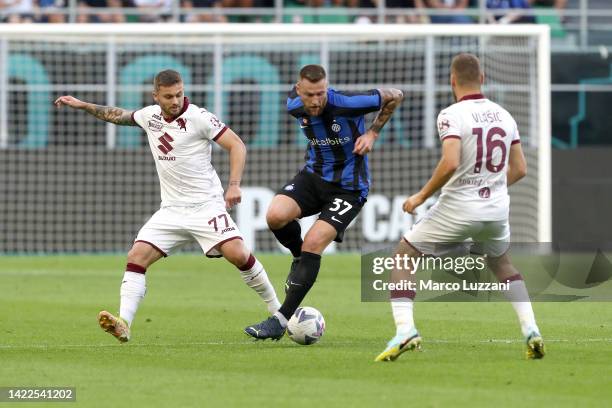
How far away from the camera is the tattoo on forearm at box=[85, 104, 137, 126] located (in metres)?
10.4

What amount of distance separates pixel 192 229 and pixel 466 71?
8.63ft

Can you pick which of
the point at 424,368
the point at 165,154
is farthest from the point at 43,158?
the point at 424,368

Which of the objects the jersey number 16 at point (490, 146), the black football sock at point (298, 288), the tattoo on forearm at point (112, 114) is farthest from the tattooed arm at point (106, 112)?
the jersey number 16 at point (490, 146)

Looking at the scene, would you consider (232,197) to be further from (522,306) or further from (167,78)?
(522,306)

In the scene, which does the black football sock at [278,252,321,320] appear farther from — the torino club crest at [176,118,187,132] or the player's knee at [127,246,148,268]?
the torino club crest at [176,118,187,132]

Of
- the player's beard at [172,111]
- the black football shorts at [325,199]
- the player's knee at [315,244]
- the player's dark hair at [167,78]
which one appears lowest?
the player's knee at [315,244]

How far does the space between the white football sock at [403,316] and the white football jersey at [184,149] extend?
84.6 inches

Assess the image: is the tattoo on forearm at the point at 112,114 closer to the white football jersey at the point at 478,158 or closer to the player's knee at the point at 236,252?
the player's knee at the point at 236,252

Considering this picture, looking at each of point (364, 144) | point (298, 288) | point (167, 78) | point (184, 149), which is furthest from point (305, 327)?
point (167, 78)

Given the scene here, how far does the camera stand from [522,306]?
889cm

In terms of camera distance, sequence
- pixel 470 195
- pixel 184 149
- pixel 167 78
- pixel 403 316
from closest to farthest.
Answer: pixel 403 316 < pixel 470 195 < pixel 167 78 < pixel 184 149

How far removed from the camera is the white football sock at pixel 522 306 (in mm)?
8797

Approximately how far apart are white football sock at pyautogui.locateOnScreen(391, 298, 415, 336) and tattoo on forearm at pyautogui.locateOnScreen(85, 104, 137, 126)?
2910mm

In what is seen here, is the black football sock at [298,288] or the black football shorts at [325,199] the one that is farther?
the black football shorts at [325,199]
